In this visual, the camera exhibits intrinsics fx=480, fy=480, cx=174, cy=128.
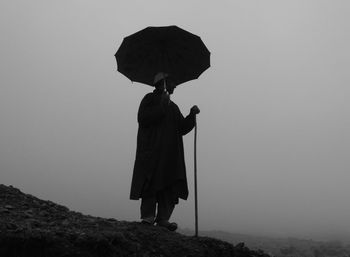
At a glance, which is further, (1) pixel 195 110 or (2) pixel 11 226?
(1) pixel 195 110

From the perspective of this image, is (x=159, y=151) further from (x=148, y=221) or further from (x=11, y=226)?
(x=11, y=226)

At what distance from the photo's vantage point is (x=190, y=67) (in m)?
8.73

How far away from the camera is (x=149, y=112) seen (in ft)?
28.0

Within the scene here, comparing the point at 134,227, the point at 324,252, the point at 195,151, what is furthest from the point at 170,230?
the point at 324,252

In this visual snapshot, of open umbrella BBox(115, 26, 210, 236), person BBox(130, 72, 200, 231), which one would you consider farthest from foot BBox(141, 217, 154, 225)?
open umbrella BBox(115, 26, 210, 236)

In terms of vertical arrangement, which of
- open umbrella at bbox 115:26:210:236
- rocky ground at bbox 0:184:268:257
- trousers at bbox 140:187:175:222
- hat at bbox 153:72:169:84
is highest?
open umbrella at bbox 115:26:210:236

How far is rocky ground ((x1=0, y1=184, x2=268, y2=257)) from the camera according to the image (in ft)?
21.3

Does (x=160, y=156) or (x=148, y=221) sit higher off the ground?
(x=160, y=156)

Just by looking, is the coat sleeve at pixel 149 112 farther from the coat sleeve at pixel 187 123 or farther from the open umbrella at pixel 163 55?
the coat sleeve at pixel 187 123

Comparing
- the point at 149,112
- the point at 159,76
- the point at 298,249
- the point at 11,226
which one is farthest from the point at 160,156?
the point at 298,249

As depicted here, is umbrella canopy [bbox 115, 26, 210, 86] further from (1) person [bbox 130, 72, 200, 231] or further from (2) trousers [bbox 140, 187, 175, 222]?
(2) trousers [bbox 140, 187, 175, 222]

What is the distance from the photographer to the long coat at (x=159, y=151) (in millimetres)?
8352

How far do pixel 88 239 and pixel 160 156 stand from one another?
2216 mm

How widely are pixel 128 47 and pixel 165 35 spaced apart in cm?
68
